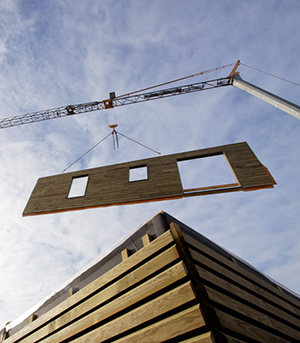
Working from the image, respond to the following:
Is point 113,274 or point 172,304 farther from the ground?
point 113,274

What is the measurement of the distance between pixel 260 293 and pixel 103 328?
303cm

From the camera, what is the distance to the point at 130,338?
2.75 metres

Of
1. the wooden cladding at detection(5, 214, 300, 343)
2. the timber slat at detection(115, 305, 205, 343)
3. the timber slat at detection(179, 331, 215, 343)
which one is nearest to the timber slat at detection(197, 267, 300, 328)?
the wooden cladding at detection(5, 214, 300, 343)

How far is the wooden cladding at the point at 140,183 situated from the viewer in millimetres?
8633

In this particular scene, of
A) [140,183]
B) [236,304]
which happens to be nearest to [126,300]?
[236,304]

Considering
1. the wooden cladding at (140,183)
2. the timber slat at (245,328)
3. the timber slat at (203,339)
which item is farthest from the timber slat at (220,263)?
the wooden cladding at (140,183)

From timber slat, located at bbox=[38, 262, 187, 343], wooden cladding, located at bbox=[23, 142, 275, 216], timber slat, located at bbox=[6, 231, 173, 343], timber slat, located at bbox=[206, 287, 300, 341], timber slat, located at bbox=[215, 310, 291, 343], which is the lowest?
timber slat, located at bbox=[215, 310, 291, 343]

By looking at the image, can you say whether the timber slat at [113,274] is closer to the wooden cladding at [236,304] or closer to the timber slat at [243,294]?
the wooden cladding at [236,304]

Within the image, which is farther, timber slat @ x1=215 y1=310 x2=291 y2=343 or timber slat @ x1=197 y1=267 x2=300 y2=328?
timber slat @ x1=197 y1=267 x2=300 y2=328

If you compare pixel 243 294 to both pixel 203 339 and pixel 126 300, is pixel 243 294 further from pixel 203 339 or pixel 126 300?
pixel 126 300

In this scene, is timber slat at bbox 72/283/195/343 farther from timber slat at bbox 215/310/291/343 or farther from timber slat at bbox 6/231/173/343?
timber slat at bbox 6/231/173/343

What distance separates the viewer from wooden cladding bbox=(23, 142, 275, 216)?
8633mm

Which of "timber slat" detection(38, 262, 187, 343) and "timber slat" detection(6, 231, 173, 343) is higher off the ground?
"timber slat" detection(6, 231, 173, 343)

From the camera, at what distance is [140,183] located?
9336mm
